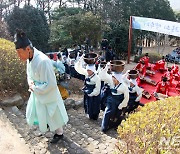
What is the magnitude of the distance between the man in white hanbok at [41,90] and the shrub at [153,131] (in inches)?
47.4

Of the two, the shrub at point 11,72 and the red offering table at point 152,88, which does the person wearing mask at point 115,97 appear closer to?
the shrub at point 11,72

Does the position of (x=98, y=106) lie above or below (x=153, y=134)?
below

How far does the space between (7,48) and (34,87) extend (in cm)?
270

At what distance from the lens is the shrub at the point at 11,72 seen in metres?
5.54

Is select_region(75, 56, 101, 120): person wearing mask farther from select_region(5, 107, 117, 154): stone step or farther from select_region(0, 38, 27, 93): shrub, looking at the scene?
select_region(0, 38, 27, 93): shrub

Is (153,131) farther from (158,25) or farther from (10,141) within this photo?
(158,25)

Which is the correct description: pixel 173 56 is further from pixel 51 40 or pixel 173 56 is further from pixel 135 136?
pixel 135 136

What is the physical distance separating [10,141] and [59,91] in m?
1.12

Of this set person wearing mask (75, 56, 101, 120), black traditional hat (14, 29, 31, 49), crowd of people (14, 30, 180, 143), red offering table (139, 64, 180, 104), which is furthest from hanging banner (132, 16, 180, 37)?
black traditional hat (14, 29, 31, 49)

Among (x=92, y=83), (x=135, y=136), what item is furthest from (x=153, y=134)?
(x=92, y=83)

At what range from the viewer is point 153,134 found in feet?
7.54

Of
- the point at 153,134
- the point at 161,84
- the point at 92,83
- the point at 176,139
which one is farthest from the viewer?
the point at 161,84

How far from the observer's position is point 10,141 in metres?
3.88

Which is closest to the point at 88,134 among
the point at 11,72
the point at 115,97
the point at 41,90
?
the point at 115,97
